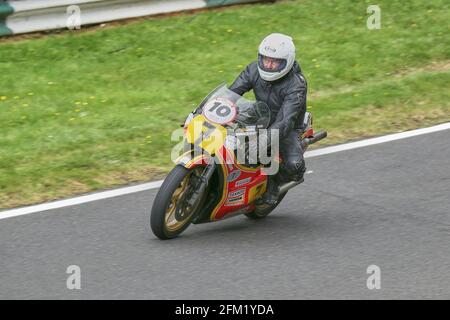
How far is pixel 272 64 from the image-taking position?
8016 mm

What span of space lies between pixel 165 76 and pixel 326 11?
3.43 metres

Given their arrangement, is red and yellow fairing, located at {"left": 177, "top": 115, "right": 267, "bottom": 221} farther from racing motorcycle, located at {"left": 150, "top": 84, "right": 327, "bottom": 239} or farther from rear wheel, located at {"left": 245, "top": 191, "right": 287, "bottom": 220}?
rear wheel, located at {"left": 245, "top": 191, "right": 287, "bottom": 220}

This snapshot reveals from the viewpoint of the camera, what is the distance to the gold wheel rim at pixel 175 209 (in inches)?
306

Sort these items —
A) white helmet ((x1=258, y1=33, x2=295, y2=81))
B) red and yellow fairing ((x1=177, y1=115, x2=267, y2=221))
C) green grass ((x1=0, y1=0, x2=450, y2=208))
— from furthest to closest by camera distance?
green grass ((x1=0, y1=0, x2=450, y2=208)) → white helmet ((x1=258, y1=33, x2=295, y2=81)) → red and yellow fairing ((x1=177, y1=115, x2=267, y2=221))

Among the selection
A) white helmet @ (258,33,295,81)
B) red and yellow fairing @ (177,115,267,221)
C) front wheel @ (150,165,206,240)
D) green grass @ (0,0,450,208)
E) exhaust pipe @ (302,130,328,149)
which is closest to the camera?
front wheel @ (150,165,206,240)

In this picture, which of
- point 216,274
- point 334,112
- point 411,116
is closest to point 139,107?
point 334,112

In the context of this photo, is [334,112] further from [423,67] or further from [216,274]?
[216,274]

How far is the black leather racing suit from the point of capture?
26.3 feet

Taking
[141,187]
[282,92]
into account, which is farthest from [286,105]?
[141,187]

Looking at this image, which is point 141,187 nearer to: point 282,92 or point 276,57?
point 282,92

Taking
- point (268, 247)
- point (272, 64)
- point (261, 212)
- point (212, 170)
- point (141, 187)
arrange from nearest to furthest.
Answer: point (212, 170)
point (268, 247)
point (272, 64)
point (261, 212)
point (141, 187)

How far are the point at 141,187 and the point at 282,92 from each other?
1876 millimetres

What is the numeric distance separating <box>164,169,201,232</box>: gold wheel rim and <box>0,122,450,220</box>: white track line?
1342 millimetres

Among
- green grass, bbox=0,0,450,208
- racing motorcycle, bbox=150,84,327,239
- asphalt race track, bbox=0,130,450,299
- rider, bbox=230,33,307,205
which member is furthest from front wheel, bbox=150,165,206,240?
green grass, bbox=0,0,450,208
